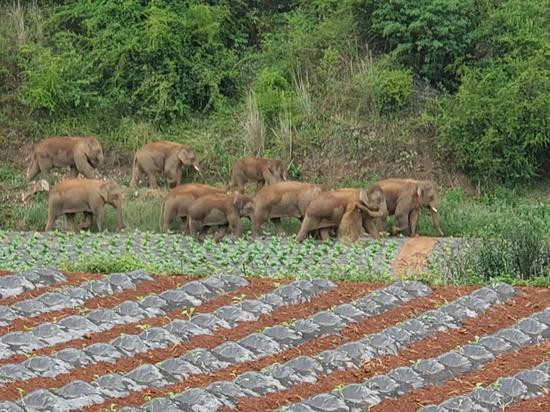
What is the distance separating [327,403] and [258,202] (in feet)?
47.5

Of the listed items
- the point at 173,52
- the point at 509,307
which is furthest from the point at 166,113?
the point at 509,307

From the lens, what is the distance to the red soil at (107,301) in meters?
13.2

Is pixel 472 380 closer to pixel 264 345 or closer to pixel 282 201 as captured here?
pixel 264 345

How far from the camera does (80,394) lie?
11016mm

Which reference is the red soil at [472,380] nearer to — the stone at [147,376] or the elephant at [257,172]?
the stone at [147,376]

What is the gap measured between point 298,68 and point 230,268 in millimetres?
13240

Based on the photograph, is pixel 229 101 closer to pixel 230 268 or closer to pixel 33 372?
pixel 230 268

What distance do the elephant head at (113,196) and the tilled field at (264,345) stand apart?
10.5m

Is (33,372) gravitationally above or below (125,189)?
above

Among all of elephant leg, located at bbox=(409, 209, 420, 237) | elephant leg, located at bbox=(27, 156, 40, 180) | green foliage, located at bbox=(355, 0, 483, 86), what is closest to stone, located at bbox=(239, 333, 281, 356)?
elephant leg, located at bbox=(409, 209, 420, 237)

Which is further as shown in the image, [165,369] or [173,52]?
[173,52]

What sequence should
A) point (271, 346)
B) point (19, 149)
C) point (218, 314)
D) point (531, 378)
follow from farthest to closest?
point (19, 149)
point (218, 314)
point (271, 346)
point (531, 378)

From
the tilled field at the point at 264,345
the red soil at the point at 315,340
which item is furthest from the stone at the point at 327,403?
the red soil at the point at 315,340

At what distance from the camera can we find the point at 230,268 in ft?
64.8
